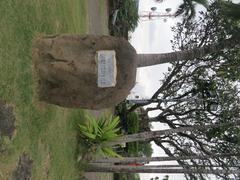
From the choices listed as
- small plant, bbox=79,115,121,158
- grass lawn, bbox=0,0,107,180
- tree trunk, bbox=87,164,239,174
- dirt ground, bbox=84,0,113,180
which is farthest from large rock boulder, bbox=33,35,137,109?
dirt ground, bbox=84,0,113,180

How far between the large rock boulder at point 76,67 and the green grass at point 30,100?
29 cm

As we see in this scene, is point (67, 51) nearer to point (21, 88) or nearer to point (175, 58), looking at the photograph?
point (21, 88)

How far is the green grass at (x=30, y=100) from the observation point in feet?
27.5

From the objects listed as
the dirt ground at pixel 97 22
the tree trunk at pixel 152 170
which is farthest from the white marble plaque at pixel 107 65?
the dirt ground at pixel 97 22

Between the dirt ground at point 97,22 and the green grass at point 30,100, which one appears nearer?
the green grass at point 30,100

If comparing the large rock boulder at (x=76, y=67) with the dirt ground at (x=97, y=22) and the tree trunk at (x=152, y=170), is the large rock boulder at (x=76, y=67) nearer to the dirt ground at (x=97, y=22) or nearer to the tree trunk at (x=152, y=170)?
the tree trunk at (x=152, y=170)

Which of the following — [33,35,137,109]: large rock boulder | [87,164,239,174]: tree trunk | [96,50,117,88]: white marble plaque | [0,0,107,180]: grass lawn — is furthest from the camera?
[87,164,239,174]: tree trunk

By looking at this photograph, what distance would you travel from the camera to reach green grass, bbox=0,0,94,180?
8.37 m

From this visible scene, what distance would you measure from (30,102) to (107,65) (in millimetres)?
1826

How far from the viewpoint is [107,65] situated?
9.16 meters

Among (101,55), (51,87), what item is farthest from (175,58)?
(51,87)

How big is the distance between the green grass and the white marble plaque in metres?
1.46

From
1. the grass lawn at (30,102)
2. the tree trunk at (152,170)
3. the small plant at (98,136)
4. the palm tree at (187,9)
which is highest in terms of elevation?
the palm tree at (187,9)

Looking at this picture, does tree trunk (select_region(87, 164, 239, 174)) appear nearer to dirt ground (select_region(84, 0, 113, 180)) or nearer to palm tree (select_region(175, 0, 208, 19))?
dirt ground (select_region(84, 0, 113, 180))
